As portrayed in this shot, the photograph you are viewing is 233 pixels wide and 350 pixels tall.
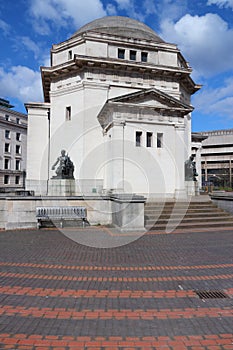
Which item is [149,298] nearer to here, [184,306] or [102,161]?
[184,306]

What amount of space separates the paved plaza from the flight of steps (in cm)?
399

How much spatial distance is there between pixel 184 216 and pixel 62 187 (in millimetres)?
7927

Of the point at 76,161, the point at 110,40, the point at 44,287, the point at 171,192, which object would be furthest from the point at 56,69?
the point at 44,287

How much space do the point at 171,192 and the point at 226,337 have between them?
16.8 m

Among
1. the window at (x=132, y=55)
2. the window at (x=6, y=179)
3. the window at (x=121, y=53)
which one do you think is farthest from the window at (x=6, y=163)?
the window at (x=132, y=55)

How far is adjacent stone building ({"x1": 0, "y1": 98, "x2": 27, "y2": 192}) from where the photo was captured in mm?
60281

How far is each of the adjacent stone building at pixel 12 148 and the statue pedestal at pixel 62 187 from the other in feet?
146

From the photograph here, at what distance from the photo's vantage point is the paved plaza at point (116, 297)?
149 inches

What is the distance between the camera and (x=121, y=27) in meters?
28.6

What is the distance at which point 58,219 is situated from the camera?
44.0 ft

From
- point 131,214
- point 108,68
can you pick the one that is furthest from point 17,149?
point 131,214

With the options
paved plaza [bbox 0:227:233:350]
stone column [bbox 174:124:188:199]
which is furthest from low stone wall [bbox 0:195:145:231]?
stone column [bbox 174:124:188:199]

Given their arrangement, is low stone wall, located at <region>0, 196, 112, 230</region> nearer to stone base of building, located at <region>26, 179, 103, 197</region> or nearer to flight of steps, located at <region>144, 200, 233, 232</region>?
flight of steps, located at <region>144, 200, 233, 232</region>

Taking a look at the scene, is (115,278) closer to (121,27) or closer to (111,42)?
(111,42)
